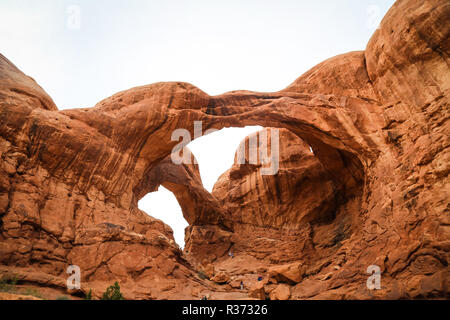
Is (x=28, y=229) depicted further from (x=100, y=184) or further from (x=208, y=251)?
(x=208, y=251)

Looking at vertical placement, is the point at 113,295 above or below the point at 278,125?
below

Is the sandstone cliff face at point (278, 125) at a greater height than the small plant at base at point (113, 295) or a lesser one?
greater

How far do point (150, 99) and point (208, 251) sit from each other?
12.3 metres

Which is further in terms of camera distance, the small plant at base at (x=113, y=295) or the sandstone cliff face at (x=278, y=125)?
the sandstone cliff face at (x=278, y=125)

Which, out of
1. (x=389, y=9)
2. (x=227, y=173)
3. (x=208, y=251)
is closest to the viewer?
(x=389, y=9)

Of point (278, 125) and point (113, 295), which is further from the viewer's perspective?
point (278, 125)

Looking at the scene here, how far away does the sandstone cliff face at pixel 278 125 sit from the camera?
40.1 ft

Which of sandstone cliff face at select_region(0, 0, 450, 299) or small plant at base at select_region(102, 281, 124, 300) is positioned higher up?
sandstone cliff face at select_region(0, 0, 450, 299)

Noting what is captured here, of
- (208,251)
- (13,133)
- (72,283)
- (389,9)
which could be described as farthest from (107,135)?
(389,9)

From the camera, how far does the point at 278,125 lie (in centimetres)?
1936

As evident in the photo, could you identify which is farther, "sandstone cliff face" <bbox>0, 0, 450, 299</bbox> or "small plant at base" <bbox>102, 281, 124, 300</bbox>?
"sandstone cliff face" <bbox>0, 0, 450, 299</bbox>

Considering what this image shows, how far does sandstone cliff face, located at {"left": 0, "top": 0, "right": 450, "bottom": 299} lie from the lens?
1222cm
